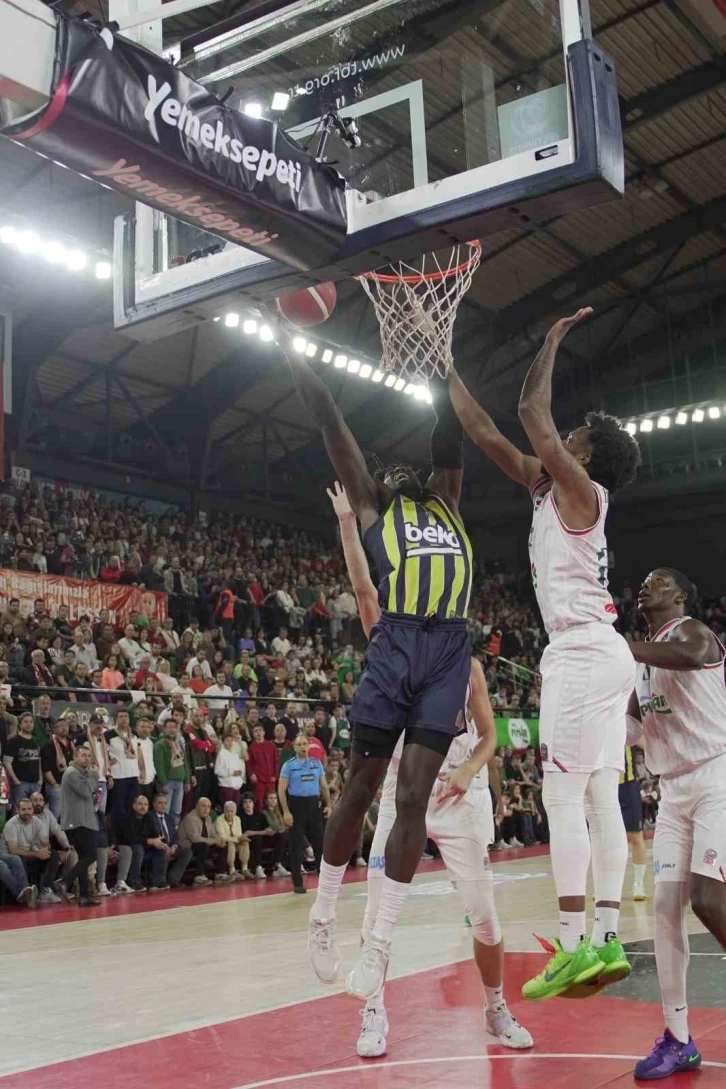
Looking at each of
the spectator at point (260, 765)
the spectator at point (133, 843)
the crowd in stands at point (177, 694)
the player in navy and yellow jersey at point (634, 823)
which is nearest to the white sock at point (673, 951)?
the crowd in stands at point (177, 694)

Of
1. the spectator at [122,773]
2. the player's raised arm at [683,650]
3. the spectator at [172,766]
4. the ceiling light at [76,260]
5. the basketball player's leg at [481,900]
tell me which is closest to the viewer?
the player's raised arm at [683,650]

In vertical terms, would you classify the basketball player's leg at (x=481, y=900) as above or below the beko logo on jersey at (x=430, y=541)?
below

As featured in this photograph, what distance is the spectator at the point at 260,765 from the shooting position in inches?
554

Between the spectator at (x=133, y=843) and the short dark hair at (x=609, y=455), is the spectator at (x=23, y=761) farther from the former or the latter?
the short dark hair at (x=609, y=455)

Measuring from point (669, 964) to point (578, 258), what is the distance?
21733 millimetres

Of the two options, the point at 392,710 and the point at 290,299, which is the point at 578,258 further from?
the point at 392,710

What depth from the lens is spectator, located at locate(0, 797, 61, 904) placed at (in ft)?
36.2

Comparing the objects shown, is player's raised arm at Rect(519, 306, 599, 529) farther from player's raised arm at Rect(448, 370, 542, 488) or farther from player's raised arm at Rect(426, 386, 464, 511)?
player's raised arm at Rect(426, 386, 464, 511)

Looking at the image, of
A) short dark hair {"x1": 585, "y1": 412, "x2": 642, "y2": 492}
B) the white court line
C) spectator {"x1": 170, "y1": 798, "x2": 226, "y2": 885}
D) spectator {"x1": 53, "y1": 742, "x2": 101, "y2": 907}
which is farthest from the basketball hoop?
spectator {"x1": 170, "y1": 798, "x2": 226, "y2": 885}

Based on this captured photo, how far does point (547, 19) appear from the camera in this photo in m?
5.00

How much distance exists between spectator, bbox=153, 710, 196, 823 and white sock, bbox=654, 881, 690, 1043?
886 cm

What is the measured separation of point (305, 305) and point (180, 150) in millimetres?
1293

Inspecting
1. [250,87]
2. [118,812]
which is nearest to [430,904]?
[118,812]

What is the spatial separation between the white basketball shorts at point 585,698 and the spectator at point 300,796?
8.43 metres
